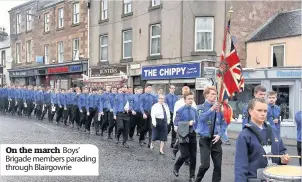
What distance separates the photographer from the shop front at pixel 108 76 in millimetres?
24259

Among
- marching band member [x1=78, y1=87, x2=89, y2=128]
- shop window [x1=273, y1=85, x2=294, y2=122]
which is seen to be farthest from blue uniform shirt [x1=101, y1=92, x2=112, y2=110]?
shop window [x1=273, y1=85, x2=294, y2=122]

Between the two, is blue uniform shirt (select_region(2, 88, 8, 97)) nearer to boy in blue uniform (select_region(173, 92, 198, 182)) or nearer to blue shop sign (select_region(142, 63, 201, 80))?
blue shop sign (select_region(142, 63, 201, 80))

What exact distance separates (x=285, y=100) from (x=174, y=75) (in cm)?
633

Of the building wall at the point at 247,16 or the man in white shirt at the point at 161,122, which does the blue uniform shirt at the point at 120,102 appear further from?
the building wall at the point at 247,16

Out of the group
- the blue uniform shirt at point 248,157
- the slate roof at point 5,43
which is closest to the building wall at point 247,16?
the blue uniform shirt at point 248,157

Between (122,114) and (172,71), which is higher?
(172,71)

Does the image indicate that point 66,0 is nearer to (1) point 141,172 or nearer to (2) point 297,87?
(2) point 297,87

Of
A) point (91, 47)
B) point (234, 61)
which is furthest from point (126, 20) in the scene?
point (234, 61)

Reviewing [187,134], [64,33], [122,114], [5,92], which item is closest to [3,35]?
[64,33]

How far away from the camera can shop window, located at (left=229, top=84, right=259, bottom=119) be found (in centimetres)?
1712

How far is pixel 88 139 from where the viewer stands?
12875 millimetres

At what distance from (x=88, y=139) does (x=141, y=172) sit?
16.8ft

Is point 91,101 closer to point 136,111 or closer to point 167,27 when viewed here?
point 136,111

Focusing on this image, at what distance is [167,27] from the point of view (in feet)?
68.9
